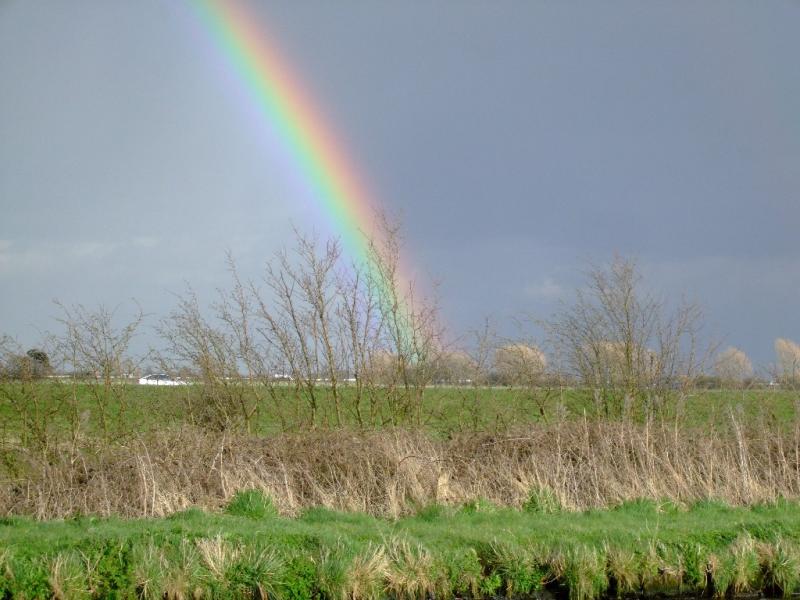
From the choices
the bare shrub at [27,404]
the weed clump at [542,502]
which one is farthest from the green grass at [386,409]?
the weed clump at [542,502]

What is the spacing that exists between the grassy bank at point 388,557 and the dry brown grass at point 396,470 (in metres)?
1.20

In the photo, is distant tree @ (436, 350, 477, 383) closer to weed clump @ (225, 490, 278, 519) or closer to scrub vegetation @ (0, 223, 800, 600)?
scrub vegetation @ (0, 223, 800, 600)

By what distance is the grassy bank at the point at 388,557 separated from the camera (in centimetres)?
824

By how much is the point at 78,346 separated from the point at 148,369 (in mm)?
1439

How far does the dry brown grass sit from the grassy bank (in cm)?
120

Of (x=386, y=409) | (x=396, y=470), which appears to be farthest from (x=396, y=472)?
(x=386, y=409)

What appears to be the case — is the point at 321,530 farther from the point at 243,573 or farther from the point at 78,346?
the point at 78,346

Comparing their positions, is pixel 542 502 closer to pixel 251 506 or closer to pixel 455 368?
pixel 251 506

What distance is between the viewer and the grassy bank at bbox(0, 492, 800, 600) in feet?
27.0

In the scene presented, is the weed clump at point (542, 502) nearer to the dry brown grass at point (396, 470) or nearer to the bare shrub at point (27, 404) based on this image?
the dry brown grass at point (396, 470)

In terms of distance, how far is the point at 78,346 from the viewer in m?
15.4

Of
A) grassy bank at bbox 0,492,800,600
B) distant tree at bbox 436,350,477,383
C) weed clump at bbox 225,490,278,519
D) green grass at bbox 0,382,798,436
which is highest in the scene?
distant tree at bbox 436,350,477,383

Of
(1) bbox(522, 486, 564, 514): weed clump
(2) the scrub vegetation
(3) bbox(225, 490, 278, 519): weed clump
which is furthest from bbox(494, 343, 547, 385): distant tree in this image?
(3) bbox(225, 490, 278, 519): weed clump

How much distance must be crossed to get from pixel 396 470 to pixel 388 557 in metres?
3.39
